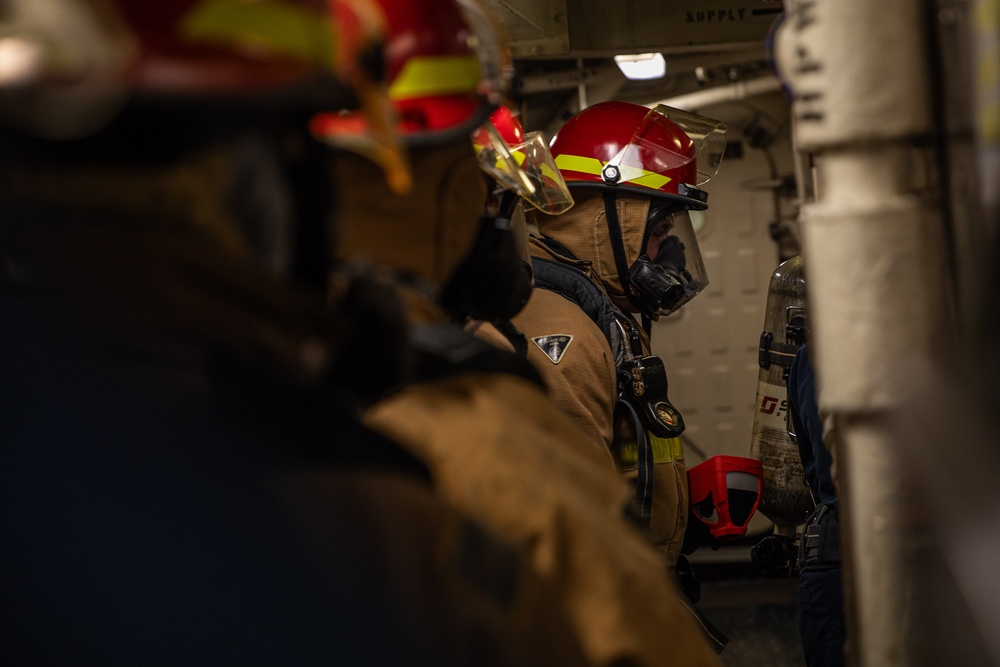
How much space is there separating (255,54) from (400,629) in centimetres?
60

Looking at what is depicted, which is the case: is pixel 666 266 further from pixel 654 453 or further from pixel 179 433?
pixel 179 433

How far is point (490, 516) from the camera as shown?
1.16 m

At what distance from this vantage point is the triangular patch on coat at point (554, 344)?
3344mm

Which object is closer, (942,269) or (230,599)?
(230,599)

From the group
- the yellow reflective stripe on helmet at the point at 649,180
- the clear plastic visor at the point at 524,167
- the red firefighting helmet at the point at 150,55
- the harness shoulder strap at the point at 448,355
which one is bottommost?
the harness shoulder strap at the point at 448,355

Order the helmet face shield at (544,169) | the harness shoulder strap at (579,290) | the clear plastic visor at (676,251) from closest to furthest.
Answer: the helmet face shield at (544,169)
the harness shoulder strap at (579,290)
the clear plastic visor at (676,251)

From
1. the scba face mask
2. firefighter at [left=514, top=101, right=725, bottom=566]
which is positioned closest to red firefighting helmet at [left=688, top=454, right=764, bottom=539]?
firefighter at [left=514, top=101, right=725, bottom=566]

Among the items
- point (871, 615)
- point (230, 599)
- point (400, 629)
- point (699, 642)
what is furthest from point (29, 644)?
point (871, 615)

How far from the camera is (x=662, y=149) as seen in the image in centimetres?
421

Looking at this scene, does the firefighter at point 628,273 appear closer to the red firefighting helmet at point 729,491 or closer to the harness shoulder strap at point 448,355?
the red firefighting helmet at point 729,491

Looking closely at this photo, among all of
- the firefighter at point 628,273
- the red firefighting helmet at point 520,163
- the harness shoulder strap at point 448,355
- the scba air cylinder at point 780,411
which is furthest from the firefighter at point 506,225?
the scba air cylinder at point 780,411

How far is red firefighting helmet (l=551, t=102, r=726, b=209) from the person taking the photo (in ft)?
13.5

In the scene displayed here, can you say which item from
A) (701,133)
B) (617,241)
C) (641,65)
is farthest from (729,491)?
(641,65)

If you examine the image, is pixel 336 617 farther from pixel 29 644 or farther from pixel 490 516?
pixel 29 644
